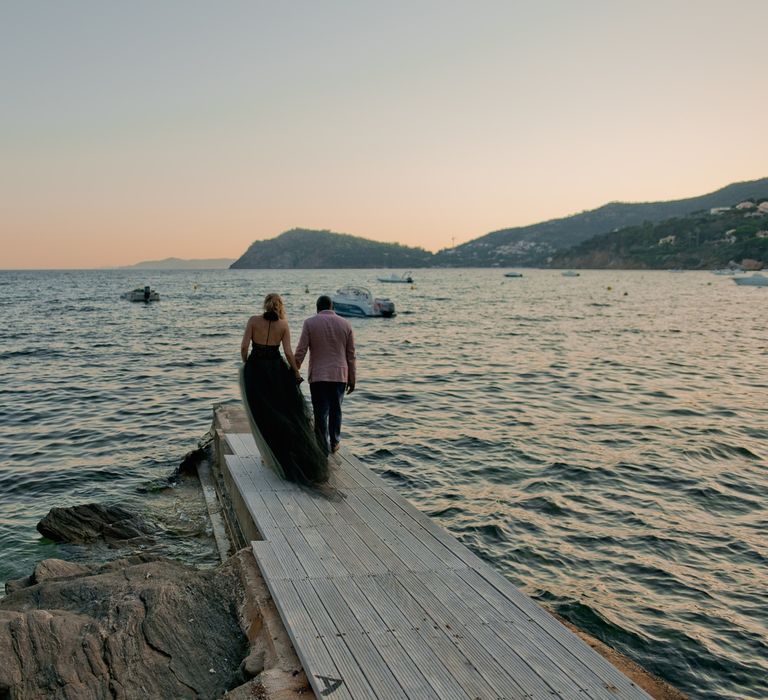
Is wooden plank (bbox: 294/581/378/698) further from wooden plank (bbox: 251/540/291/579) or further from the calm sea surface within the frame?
the calm sea surface

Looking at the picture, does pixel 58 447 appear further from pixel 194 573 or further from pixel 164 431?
pixel 194 573

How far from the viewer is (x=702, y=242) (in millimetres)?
171000

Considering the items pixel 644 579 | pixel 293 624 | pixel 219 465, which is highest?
pixel 293 624

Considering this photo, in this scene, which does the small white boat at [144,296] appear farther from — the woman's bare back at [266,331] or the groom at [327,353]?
the woman's bare back at [266,331]

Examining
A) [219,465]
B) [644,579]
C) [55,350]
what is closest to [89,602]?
[219,465]

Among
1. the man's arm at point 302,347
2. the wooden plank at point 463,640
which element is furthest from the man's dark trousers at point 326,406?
the wooden plank at point 463,640

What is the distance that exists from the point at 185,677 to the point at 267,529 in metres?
1.90

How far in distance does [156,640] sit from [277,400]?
3520 millimetres

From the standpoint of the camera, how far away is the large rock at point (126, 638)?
4.38m

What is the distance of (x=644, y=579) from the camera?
801 centimetres

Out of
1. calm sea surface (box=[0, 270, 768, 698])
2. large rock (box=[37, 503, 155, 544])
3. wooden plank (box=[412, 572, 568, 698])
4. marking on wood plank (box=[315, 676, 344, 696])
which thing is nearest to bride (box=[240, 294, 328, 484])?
calm sea surface (box=[0, 270, 768, 698])

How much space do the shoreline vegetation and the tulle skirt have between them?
1899 mm

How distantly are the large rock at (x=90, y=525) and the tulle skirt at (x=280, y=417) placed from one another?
2772 millimetres

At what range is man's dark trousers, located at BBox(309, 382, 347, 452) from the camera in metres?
8.57
